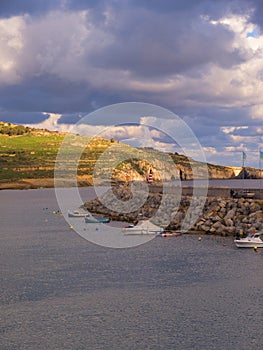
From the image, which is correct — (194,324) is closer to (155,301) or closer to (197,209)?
(155,301)

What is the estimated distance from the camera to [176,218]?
71875 mm

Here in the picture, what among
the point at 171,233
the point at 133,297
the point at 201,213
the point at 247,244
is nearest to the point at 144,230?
the point at 171,233

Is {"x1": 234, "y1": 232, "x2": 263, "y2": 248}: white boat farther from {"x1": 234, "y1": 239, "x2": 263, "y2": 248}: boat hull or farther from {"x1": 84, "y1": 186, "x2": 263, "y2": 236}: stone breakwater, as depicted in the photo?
{"x1": 84, "y1": 186, "x2": 263, "y2": 236}: stone breakwater

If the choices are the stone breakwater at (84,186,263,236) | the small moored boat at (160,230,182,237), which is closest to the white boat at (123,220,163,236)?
the small moored boat at (160,230,182,237)

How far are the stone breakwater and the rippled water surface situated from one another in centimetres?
451

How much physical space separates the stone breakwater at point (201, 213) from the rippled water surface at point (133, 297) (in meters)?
4.51

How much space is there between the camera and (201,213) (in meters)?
70.6

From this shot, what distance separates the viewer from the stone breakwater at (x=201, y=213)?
61666 millimetres

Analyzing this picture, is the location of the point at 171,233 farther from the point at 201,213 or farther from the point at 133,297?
the point at 133,297

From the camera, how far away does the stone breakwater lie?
202 ft

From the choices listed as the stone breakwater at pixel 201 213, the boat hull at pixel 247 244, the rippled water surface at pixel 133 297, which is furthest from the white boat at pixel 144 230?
the boat hull at pixel 247 244

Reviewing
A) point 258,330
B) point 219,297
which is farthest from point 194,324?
point 219,297

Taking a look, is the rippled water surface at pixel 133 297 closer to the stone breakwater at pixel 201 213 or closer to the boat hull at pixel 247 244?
the boat hull at pixel 247 244

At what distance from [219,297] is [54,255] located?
2106 centimetres
